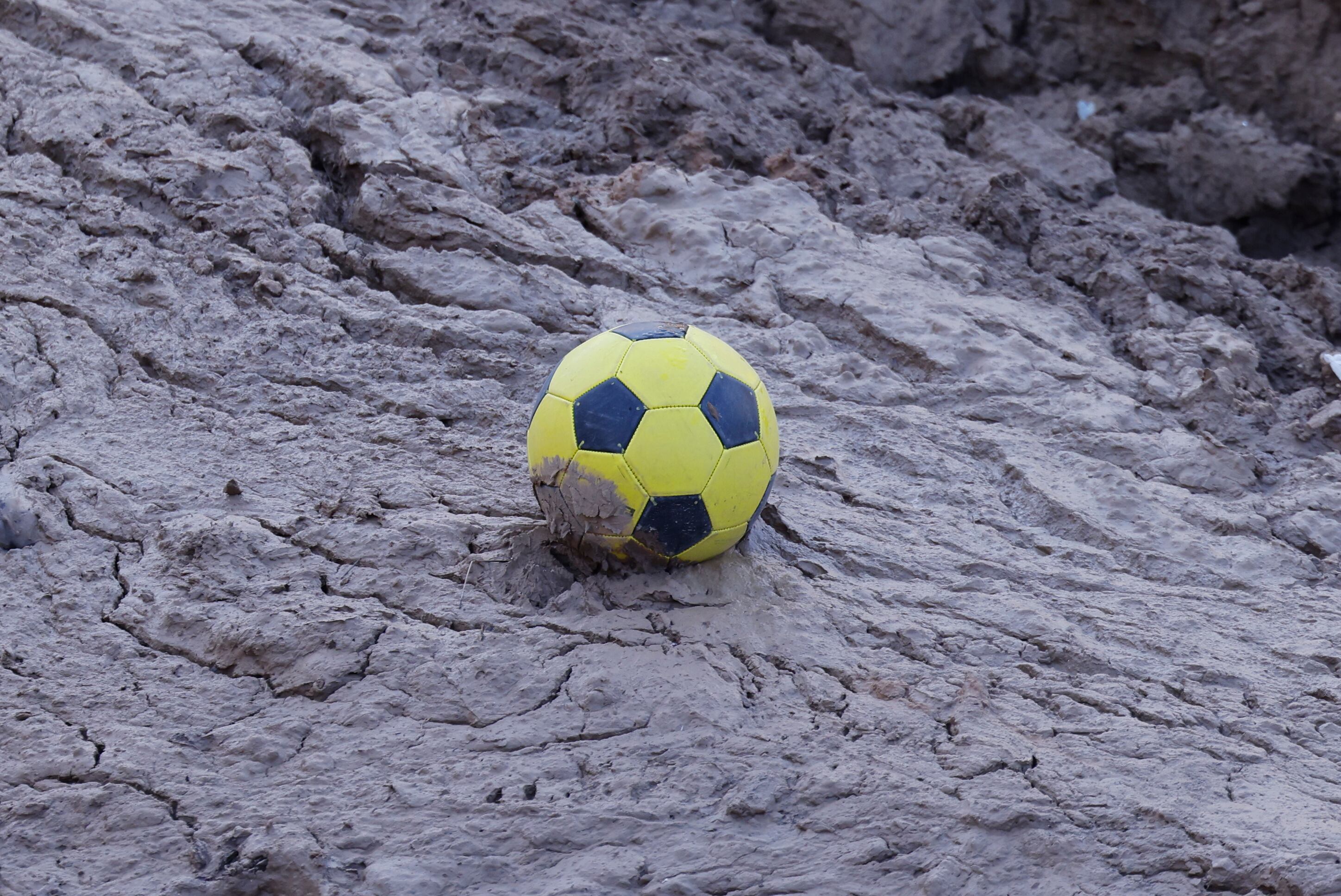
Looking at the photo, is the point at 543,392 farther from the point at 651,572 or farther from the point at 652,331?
the point at 651,572

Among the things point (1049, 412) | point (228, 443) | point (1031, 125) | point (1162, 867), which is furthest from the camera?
point (1031, 125)

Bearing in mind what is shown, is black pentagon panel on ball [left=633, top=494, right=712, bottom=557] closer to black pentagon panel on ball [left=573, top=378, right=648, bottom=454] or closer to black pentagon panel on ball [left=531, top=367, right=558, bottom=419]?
black pentagon panel on ball [left=573, top=378, right=648, bottom=454]

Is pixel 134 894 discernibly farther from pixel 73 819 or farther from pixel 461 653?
pixel 461 653

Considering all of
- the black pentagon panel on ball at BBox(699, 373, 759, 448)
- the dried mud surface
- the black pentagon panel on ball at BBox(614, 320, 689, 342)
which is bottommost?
the dried mud surface

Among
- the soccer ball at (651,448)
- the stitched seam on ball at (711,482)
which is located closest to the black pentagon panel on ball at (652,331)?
the soccer ball at (651,448)

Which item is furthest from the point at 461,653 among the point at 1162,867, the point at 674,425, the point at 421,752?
the point at 1162,867

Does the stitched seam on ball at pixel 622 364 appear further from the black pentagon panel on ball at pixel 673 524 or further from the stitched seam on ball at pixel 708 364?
the black pentagon panel on ball at pixel 673 524

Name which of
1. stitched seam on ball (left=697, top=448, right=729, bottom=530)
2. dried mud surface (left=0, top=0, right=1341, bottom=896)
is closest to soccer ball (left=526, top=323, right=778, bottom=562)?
stitched seam on ball (left=697, top=448, right=729, bottom=530)

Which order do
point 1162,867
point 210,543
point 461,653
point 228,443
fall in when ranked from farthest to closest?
point 228,443
point 210,543
point 461,653
point 1162,867
